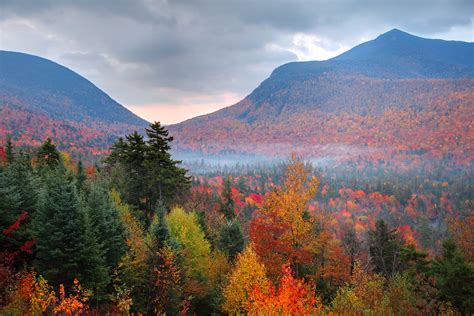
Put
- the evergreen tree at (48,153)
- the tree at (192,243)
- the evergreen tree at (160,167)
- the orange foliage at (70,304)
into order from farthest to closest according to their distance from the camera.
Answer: the evergreen tree at (48,153)
the evergreen tree at (160,167)
the tree at (192,243)
the orange foliage at (70,304)

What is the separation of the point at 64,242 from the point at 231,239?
808 inches

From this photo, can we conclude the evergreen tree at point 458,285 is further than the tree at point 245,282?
No

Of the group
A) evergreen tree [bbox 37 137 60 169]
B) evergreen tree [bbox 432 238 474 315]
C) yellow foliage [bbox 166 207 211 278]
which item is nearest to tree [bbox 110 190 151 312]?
yellow foliage [bbox 166 207 211 278]

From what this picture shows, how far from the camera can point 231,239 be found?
126 feet

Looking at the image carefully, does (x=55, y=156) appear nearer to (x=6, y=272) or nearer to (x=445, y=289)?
(x=6, y=272)

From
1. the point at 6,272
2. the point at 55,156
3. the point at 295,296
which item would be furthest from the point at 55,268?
the point at 55,156

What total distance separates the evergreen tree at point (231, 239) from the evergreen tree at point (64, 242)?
1819 centimetres

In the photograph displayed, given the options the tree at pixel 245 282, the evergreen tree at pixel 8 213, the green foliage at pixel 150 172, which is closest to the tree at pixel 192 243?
the green foliage at pixel 150 172

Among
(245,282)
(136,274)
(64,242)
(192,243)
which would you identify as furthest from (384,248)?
(64,242)

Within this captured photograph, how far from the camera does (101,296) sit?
22.0 meters

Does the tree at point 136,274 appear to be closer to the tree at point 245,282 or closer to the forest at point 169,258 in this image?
the forest at point 169,258

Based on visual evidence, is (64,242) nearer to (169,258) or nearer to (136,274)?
(136,274)

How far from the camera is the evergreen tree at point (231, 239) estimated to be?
38.2 meters

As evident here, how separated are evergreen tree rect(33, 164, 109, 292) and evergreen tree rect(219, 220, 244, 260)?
716 inches
